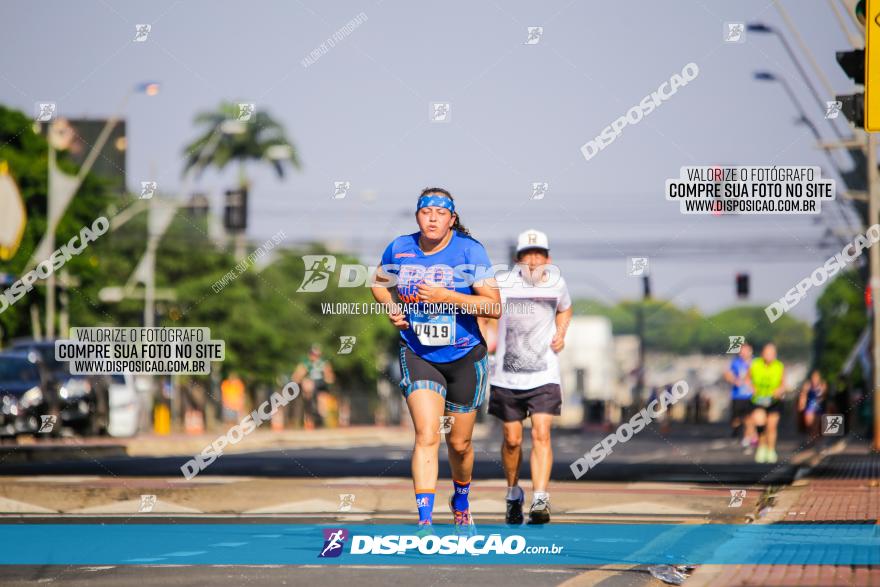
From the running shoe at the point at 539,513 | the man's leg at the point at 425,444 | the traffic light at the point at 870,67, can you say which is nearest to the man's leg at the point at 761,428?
the traffic light at the point at 870,67

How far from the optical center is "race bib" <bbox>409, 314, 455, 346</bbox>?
9.23 metres

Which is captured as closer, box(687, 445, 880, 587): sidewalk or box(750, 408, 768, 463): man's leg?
box(687, 445, 880, 587): sidewalk

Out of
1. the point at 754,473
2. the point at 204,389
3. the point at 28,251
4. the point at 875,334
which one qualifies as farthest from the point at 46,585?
the point at 204,389

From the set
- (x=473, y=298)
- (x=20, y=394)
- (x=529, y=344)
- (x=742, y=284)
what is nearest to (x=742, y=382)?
(x=20, y=394)

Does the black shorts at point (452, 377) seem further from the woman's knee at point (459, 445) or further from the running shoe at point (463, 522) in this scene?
the running shoe at point (463, 522)

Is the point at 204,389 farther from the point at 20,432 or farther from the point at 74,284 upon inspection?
the point at 20,432

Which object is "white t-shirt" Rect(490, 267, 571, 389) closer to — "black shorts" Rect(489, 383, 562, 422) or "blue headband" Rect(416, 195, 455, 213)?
"black shorts" Rect(489, 383, 562, 422)

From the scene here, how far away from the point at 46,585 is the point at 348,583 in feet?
4.45

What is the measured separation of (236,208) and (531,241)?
2442cm

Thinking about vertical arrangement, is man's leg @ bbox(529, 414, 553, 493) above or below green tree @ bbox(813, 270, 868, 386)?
below
